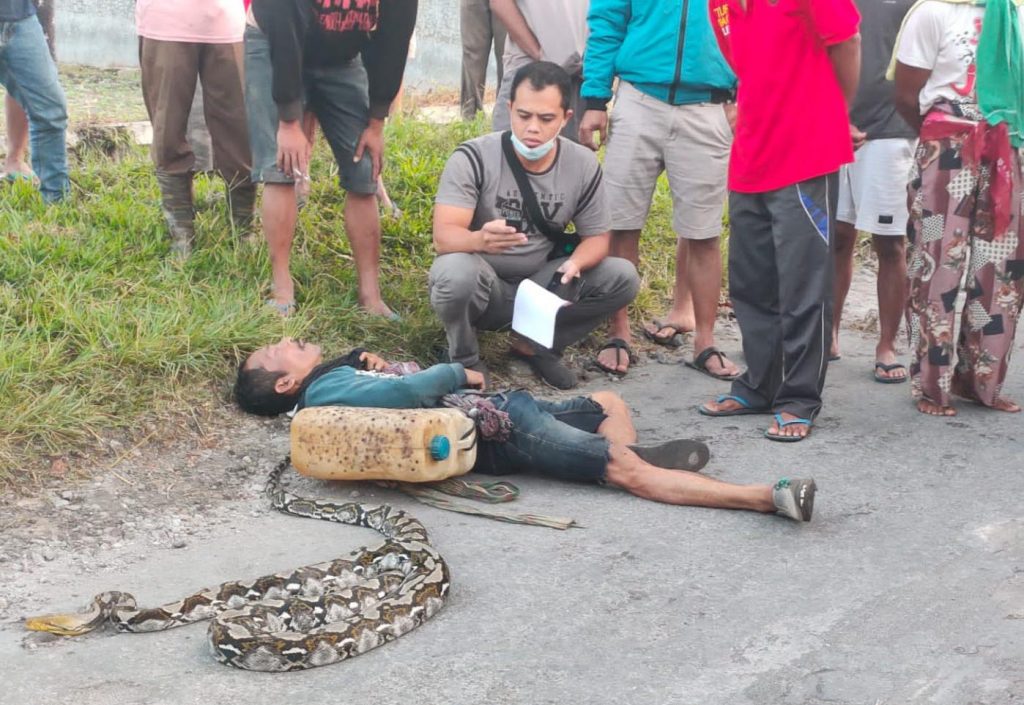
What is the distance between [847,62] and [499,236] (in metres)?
1.87

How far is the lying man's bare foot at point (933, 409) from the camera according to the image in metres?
6.58

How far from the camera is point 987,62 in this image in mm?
6188

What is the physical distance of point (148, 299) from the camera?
6777 millimetres

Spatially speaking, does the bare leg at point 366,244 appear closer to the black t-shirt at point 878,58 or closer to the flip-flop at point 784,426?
the flip-flop at point 784,426

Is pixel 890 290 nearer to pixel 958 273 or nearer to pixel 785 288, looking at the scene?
pixel 958 273

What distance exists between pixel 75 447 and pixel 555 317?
234 cm

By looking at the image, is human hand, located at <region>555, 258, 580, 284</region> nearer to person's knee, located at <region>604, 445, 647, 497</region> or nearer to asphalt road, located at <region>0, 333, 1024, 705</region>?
asphalt road, located at <region>0, 333, 1024, 705</region>

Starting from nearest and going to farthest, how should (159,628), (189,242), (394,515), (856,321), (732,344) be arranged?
1. (159,628)
2. (394,515)
3. (189,242)
4. (732,344)
5. (856,321)

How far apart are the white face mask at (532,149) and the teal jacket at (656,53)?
0.79 metres

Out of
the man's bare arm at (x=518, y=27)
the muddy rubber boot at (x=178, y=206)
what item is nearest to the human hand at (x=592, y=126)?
the man's bare arm at (x=518, y=27)

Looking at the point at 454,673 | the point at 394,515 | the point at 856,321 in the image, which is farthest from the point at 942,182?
the point at 454,673

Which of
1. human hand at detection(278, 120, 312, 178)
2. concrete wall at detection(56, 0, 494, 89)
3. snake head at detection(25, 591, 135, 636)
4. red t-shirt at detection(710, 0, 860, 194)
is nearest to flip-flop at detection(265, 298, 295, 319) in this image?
human hand at detection(278, 120, 312, 178)

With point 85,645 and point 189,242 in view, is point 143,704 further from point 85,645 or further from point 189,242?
point 189,242

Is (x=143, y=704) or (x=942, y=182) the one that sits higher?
(x=942, y=182)
